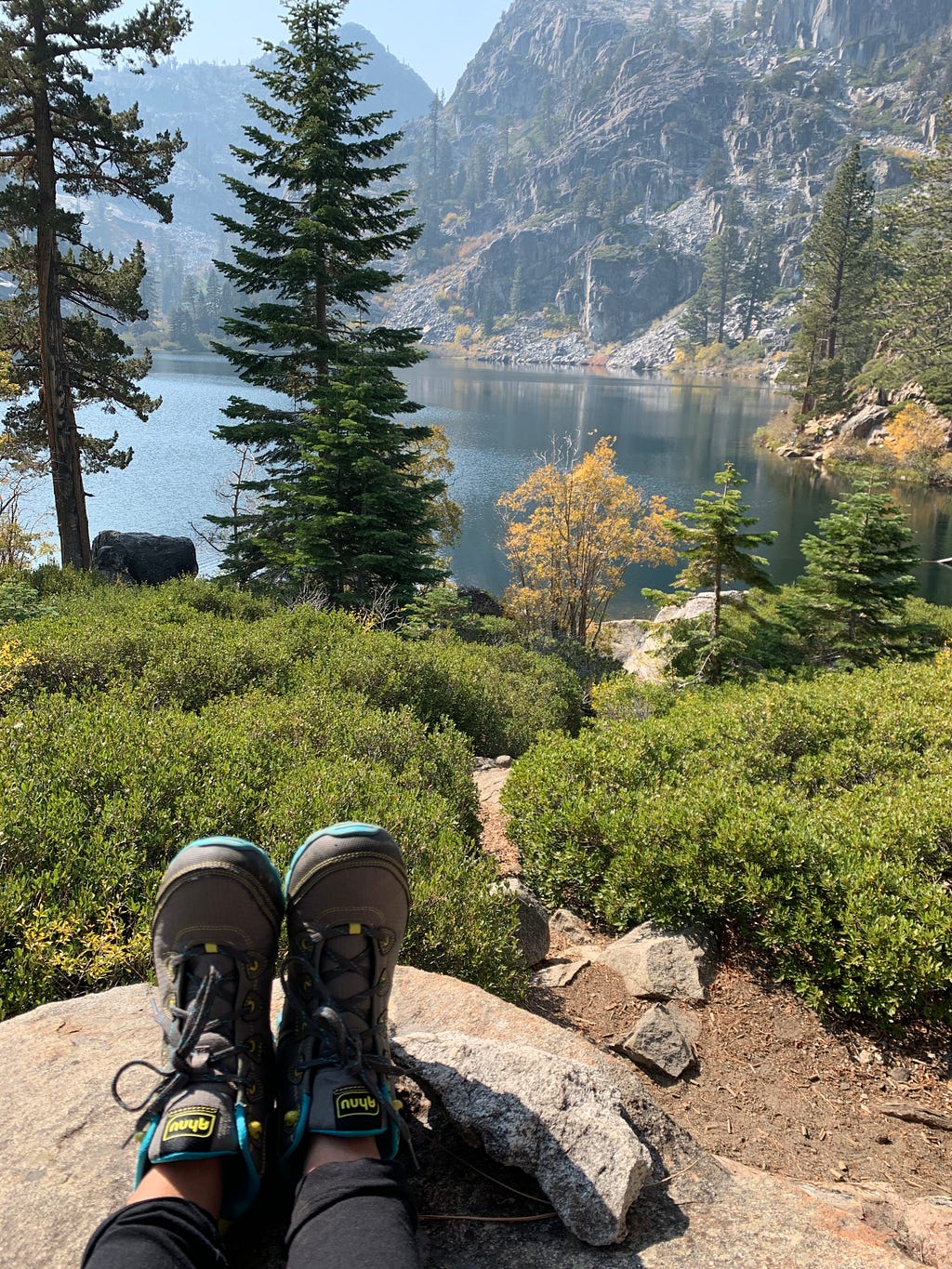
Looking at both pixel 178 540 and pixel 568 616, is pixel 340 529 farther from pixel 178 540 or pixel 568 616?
pixel 568 616

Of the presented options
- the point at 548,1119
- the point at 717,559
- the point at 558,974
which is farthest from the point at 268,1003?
the point at 717,559

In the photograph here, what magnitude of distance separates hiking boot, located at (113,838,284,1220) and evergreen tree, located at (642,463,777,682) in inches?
383

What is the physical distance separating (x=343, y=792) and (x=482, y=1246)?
2080 mm

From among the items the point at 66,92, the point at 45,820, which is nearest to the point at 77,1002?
the point at 45,820

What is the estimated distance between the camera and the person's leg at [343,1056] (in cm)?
141

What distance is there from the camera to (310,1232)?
1403 millimetres

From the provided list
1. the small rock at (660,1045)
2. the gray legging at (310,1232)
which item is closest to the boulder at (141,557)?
the small rock at (660,1045)

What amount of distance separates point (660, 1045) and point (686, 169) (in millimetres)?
219398

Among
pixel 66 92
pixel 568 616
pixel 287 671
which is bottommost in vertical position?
pixel 568 616

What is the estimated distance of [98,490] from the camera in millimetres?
28812

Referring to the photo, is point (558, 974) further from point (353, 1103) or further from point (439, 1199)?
point (353, 1103)

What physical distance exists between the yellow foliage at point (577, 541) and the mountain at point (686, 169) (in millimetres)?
141325

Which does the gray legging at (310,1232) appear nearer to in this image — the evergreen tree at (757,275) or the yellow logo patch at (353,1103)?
the yellow logo patch at (353,1103)

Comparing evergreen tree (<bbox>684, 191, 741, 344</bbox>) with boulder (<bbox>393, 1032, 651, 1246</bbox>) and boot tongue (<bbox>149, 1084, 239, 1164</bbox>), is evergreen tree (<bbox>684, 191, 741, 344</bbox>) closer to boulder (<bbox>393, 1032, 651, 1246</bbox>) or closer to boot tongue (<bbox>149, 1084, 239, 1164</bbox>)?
boulder (<bbox>393, 1032, 651, 1246</bbox>)
